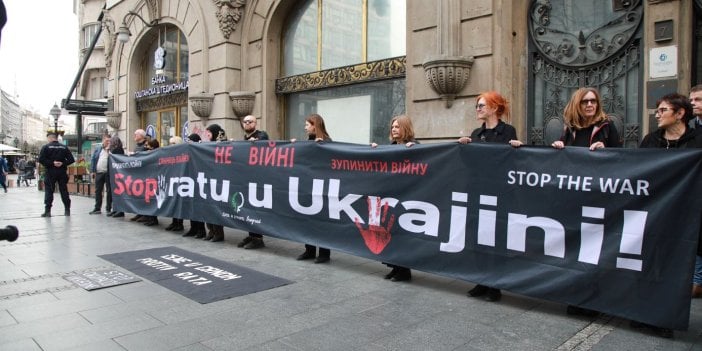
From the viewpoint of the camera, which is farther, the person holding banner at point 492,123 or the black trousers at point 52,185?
the black trousers at point 52,185

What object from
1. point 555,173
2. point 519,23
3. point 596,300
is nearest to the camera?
point 596,300

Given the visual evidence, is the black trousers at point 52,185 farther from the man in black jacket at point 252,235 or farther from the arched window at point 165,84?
the man in black jacket at point 252,235

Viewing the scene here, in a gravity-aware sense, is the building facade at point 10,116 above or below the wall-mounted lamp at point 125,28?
above

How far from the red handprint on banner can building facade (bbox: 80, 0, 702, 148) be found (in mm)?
3086

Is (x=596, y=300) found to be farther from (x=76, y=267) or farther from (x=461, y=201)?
(x=76, y=267)

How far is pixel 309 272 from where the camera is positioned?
580 centimetres

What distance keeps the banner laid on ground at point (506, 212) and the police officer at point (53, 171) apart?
5941 millimetres

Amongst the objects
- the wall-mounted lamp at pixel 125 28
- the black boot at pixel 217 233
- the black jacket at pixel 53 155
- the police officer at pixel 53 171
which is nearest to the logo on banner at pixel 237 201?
the black boot at pixel 217 233

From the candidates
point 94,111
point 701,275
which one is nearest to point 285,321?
point 701,275

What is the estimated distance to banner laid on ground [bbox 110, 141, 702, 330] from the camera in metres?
3.83

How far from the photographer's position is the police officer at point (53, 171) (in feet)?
Result: 35.8

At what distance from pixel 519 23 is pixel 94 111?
2069 cm

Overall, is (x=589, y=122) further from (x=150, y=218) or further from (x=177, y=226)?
(x=150, y=218)

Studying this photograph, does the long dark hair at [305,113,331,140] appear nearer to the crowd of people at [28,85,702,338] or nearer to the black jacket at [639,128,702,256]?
the crowd of people at [28,85,702,338]
